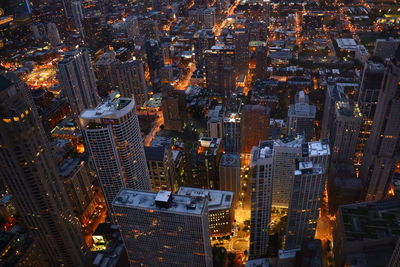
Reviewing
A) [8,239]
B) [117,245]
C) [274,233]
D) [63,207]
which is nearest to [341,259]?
[274,233]

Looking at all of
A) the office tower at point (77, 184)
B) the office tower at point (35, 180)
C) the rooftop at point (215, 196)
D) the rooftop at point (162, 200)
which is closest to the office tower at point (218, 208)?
the rooftop at point (215, 196)

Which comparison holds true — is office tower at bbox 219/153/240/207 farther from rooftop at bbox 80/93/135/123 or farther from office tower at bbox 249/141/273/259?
rooftop at bbox 80/93/135/123

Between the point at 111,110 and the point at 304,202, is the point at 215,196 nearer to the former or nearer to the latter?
the point at 304,202


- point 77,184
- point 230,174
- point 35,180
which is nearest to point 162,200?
point 35,180

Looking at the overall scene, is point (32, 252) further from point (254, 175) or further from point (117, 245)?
point (254, 175)

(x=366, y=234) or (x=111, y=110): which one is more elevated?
(x=111, y=110)

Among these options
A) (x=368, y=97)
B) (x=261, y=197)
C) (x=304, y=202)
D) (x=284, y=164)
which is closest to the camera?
(x=304, y=202)

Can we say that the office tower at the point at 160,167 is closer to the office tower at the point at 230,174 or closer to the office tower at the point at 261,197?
the office tower at the point at 230,174

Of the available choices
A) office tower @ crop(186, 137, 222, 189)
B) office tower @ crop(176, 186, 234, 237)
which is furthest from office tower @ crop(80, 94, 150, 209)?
office tower @ crop(186, 137, 222, 189)
